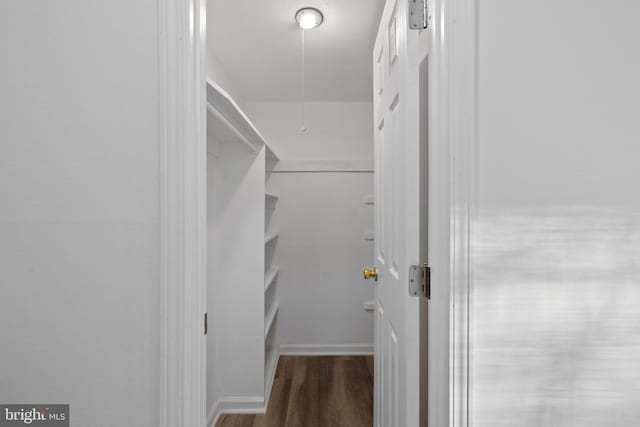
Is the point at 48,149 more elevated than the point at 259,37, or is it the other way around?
the point at 259,37

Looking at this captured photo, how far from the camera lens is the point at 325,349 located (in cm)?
301

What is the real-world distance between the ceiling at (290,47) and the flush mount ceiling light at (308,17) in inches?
1.1

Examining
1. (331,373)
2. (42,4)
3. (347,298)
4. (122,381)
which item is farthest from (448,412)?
(347,298)

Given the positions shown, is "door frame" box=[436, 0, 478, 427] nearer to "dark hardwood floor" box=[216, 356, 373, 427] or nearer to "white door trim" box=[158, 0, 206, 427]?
"white door trim" box=[158, 0, 206, 427]

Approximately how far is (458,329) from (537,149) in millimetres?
497

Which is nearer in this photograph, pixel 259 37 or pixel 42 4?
pixel 42 4

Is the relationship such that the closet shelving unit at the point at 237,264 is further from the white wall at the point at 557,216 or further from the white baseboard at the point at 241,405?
the white wall at the point at 557,216

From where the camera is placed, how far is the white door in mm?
939

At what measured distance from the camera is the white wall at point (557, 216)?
80 centimetres

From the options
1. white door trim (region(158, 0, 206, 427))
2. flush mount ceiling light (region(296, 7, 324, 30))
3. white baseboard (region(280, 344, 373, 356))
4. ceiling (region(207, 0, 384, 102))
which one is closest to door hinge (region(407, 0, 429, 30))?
white door trim (region(158, 0, 206, 427))

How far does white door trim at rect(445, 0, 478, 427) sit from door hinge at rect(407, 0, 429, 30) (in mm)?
112

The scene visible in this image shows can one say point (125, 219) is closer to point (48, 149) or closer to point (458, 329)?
point (48, 149)

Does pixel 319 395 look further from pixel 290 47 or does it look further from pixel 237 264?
pixel 290 47

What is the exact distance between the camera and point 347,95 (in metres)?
2.92
